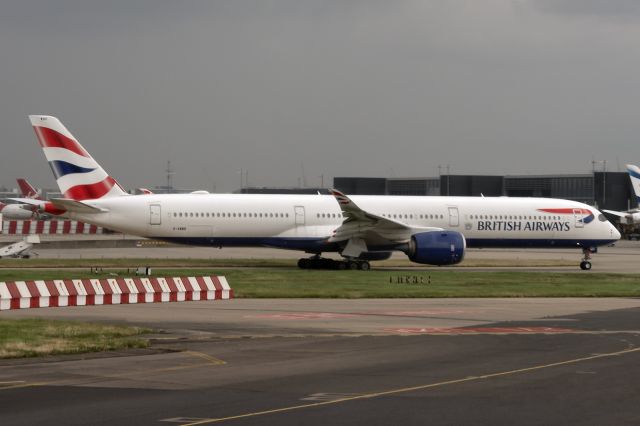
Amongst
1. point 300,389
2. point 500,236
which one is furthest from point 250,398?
point 500,236

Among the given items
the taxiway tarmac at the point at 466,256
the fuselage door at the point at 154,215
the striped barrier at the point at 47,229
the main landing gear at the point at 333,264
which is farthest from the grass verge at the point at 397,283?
the striped barrier at the point at 47,229

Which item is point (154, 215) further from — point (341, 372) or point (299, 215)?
point (341, 372)

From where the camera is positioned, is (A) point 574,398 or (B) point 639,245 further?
(B) point 639,245

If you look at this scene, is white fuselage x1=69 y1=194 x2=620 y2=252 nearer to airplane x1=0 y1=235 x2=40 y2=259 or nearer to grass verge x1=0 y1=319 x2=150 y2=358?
airplane x1=0 y1=235 x2=40 y2=259

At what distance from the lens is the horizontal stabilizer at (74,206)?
50.2 metres

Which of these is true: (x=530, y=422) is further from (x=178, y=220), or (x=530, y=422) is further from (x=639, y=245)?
(x=639, y=245)

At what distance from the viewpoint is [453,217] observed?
55.9 meters

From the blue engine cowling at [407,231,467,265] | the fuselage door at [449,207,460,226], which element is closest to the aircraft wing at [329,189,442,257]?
the blue engine cowling at [407,231,467,265]

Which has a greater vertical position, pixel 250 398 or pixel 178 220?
pixel 178 220

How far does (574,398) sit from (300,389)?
13.5 feet

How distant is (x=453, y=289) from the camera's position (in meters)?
40.5

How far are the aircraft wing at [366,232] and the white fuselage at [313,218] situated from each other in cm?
117

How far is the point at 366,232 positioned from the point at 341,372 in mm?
34259

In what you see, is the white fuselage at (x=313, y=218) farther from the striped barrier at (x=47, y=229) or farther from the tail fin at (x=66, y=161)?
the striped barrier at (x=47, y=229)
